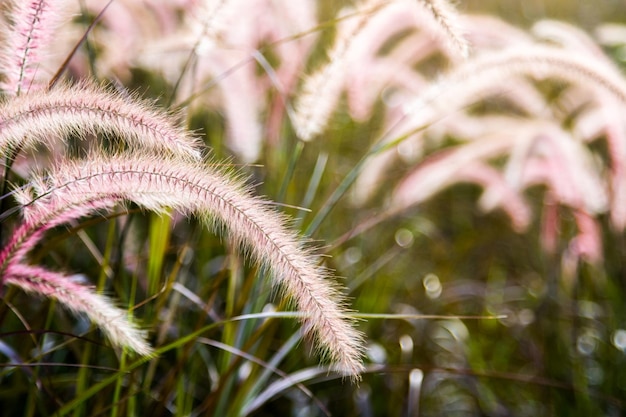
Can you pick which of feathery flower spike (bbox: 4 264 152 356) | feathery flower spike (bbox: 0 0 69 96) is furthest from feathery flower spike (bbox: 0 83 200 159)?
feathery flower spike (bbox: 4 264 152 356)

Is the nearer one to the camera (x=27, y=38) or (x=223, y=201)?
(x=223, y=201)

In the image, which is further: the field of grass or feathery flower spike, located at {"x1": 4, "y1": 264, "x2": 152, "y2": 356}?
feathery flower spike, located at {"x1": 4, "y1": 264, "x2": 152, "y2": 356}

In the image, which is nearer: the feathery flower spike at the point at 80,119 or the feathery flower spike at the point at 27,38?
the feathery flower spike at the point at 80,119

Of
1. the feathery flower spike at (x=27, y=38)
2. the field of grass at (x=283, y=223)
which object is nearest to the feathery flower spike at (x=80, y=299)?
the field of grass at (x=283, y=223)

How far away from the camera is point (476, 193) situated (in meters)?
5.05

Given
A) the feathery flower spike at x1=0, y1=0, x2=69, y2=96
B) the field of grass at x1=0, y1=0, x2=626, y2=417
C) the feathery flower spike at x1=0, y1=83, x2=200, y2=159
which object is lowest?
the field of grass at x1=0, y1=0, x2=626, y2=417

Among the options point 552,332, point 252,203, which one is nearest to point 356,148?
point 552,332

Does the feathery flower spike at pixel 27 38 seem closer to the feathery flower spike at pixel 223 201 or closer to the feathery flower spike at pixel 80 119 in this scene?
the feathery flower spike at pixel 80 119

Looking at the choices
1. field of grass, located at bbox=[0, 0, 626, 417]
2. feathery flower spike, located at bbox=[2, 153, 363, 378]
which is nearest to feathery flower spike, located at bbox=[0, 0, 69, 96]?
field of grass, located at bbox=[0, 0, 626, 417]

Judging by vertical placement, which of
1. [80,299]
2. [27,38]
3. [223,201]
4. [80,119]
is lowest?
[80,299]

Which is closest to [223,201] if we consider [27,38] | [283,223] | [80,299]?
[283,223]

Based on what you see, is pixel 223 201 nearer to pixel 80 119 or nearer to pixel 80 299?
pixel 80 119

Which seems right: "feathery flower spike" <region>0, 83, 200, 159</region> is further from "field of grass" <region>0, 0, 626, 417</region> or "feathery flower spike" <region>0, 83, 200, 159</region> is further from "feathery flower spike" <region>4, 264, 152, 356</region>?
"feathery flower spike" <region>4, 264, 152, 356</region>

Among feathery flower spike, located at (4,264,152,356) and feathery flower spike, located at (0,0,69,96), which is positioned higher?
feathery flower spike, located at (0,0,69,96)
